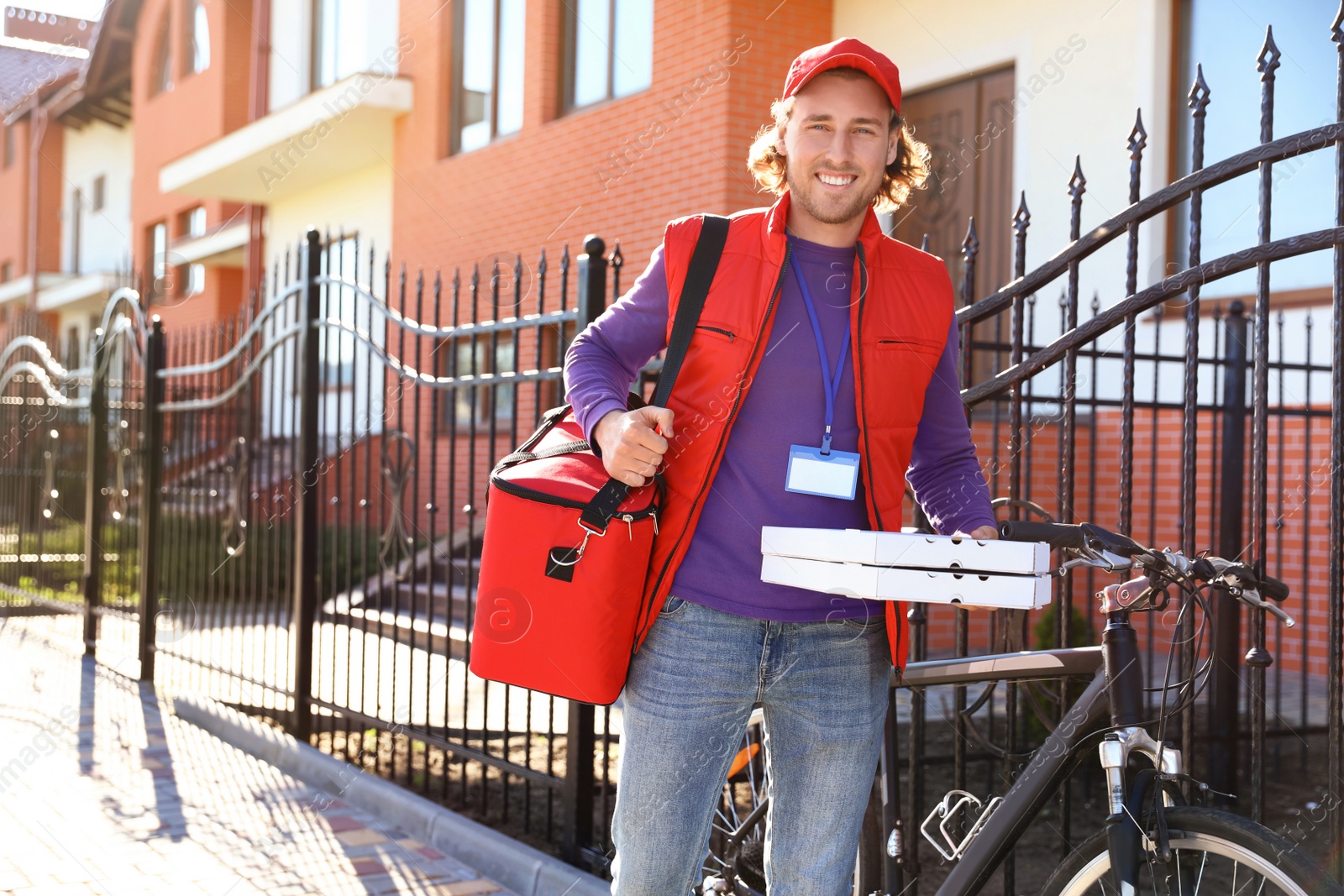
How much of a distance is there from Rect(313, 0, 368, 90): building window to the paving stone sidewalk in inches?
426

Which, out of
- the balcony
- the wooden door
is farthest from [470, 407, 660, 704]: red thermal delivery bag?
the balcony

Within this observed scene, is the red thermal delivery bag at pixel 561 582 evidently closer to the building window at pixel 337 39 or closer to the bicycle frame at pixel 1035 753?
the bicycle frame at pixel 1035 753

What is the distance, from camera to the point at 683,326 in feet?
7.71

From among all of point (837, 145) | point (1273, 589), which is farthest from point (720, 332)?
point (1273, 589)

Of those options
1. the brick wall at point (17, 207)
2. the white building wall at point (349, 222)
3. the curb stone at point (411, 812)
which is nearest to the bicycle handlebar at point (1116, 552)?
the curb stone at point (411, 812)

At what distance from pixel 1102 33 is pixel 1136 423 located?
2.63 metres

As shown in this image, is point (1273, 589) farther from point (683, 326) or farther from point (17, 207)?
point (17, 207)

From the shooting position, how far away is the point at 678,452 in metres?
2.35

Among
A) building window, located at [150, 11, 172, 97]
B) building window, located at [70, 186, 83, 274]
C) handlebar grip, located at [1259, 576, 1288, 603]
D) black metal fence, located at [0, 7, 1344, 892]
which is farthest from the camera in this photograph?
building window, located at [70, 186, 83, 274]

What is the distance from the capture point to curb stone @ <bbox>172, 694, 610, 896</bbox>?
4090mm

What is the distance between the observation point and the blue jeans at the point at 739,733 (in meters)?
2.32

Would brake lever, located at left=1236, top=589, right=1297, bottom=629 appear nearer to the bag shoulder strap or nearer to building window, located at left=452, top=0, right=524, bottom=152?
the bag shoulder strap

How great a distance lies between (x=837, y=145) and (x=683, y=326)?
1.45 feet

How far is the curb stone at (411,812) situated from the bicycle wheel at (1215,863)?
6.54 ft
